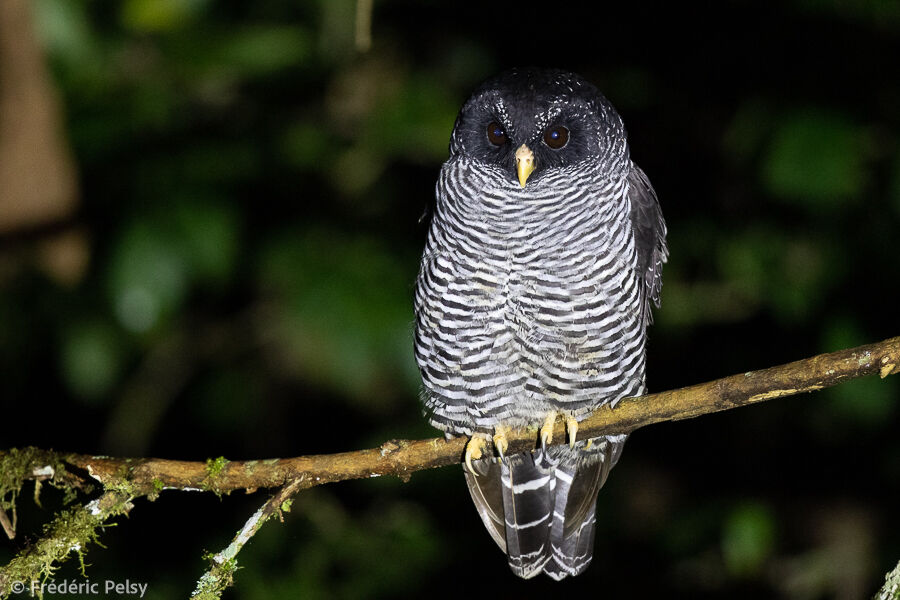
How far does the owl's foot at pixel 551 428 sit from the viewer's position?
2.96 meters

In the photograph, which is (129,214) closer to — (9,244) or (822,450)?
(9,244)

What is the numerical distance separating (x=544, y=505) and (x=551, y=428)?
0.66 meters

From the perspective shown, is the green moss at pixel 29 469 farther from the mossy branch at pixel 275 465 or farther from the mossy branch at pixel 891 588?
the mossy branch at pixel 891 588

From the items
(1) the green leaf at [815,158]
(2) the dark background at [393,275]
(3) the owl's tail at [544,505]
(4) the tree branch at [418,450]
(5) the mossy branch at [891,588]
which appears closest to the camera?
(5) the mossy branch at [891,588]

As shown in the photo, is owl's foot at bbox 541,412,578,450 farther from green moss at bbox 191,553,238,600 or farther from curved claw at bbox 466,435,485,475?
green moss at bbox 191,553,238,600

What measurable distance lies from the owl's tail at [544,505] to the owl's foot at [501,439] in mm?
342

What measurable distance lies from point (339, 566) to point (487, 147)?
280cm

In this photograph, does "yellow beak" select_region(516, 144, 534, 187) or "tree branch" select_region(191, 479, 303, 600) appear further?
"yellow beak" select_region(516, 144, 534, 187)

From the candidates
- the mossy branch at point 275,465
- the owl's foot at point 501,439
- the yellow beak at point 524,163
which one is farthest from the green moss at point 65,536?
the yellow beak at point 524,163

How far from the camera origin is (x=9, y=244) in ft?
12.6

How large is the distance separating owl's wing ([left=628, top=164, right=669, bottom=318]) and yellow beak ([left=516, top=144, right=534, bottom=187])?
0.50 m

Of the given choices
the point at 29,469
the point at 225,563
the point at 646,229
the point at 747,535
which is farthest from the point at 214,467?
the point at 747,535

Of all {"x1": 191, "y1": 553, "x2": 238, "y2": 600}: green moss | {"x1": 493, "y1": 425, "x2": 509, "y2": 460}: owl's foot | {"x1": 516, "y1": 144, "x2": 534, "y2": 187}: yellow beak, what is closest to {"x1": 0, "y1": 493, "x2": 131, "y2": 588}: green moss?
{"x1": 191, "y1": 553, "x2": 238, "y2": 600}: green moss

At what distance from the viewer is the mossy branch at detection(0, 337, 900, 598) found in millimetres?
2305
